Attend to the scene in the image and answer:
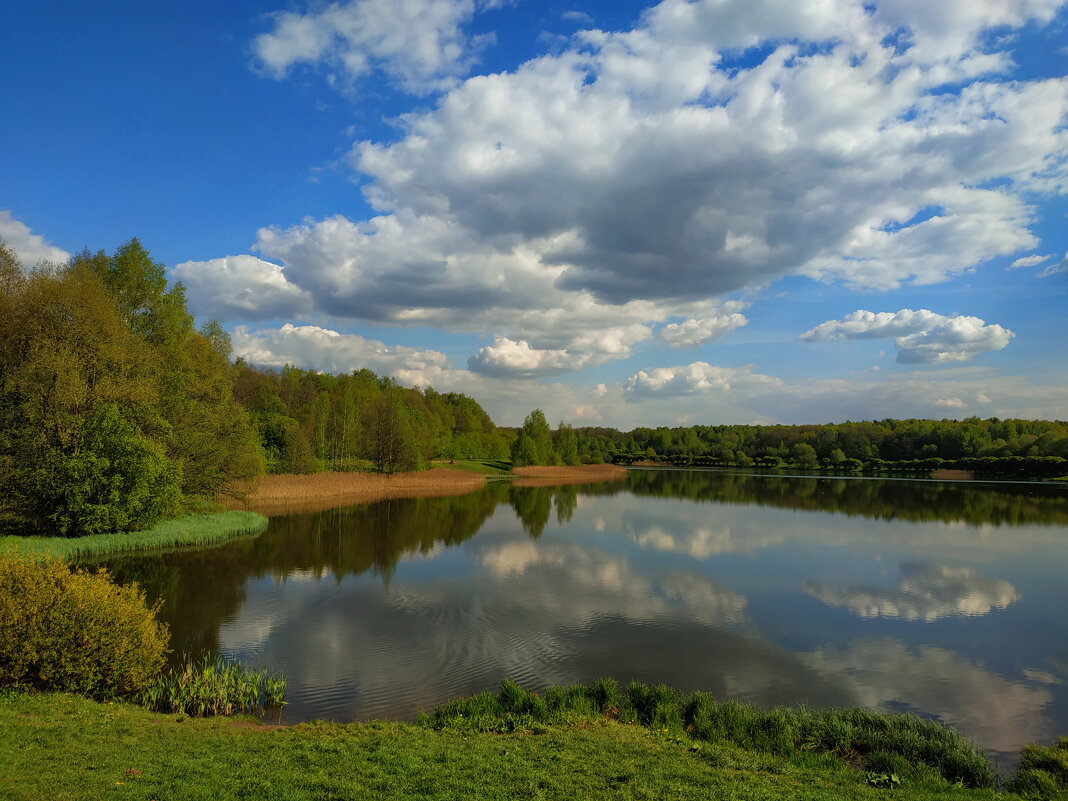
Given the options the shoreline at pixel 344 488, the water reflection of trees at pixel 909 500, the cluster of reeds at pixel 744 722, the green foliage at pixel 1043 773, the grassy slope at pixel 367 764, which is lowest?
the water reflection of trees at pixel 909 500

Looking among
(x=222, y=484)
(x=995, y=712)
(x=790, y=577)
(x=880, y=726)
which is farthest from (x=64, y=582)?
(x=222, y=484)

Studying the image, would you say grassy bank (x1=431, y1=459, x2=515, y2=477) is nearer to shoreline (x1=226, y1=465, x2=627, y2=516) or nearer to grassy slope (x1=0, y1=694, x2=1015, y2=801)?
Answer: shoreline (x1=226, y1=465, x2=627, y2=516)

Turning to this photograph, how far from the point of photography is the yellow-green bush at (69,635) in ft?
33.3

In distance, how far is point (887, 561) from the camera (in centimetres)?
2942

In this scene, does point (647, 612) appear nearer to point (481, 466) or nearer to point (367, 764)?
point (367, 764)

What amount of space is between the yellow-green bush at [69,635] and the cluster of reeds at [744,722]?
5.76 meters

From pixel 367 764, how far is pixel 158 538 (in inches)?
1010

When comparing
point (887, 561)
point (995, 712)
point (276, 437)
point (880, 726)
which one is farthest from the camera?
point (276, 437)

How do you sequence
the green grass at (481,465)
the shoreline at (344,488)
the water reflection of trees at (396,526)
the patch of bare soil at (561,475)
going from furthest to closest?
the green grass at (481,465), the patch of bare soil at (561,475), the shoreline at (344,488), the water reflection of trees at (396,526)

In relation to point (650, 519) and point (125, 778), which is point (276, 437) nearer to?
point (650, 519)

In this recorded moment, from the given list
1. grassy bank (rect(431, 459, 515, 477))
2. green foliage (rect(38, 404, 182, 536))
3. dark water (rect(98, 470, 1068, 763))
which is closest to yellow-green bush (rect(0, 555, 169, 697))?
dark water (rect(98, 470, 1068, 763))

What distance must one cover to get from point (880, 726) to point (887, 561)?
21.6 meters

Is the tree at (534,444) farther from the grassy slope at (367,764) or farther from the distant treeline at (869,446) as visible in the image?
the grassy slope at (367,764)

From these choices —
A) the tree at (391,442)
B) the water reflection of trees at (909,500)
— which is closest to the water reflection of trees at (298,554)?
the water reflection of trees at (909,500)
